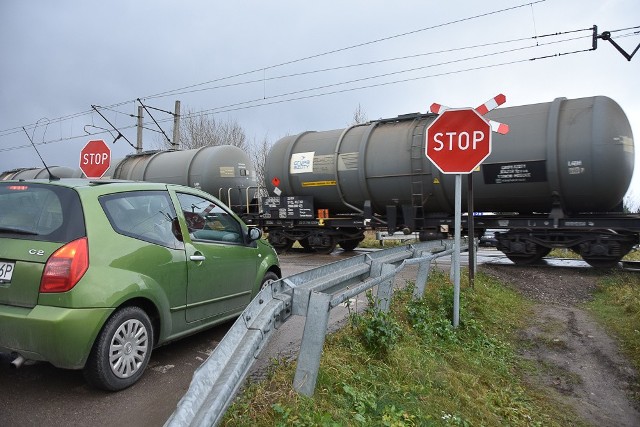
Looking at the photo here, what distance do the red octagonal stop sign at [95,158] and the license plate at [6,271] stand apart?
8433 mm

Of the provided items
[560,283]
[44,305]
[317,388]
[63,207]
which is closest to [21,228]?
[63,207]

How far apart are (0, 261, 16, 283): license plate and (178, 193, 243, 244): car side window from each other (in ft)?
4.61

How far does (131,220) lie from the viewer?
377 cm

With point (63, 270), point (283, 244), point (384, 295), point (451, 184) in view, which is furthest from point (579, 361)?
point (283, 244)

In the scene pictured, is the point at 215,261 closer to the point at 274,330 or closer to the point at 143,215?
the point at 143,215

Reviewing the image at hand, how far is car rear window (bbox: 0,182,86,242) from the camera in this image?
3352mm

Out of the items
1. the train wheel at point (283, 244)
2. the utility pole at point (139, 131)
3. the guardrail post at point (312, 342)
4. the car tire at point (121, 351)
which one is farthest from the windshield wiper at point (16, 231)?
the utility pole at point (139, 131)

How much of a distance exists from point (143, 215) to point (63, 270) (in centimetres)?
86

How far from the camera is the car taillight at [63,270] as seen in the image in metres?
3.18

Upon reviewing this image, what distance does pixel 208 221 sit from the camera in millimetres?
4699

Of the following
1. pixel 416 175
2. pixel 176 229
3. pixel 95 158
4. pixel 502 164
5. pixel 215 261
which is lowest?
pixel 215 261

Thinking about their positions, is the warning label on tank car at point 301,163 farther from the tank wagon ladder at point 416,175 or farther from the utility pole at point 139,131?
the utility pole at point 139,131

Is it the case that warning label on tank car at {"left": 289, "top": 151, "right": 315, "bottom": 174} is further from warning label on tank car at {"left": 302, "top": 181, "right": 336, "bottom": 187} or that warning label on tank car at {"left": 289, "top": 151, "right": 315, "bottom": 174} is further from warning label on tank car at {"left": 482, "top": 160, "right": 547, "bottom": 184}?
warning label on tank car at {"left": 482, "top": 160, "right": 547, "bottom": 184}

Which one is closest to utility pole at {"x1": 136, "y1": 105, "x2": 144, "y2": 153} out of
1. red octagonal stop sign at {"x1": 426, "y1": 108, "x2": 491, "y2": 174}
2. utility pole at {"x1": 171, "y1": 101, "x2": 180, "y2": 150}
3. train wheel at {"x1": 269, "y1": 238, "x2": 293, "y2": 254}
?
utility pole at {"x1": 171, "y1": 101, "x2": 180, "y2": 150}
